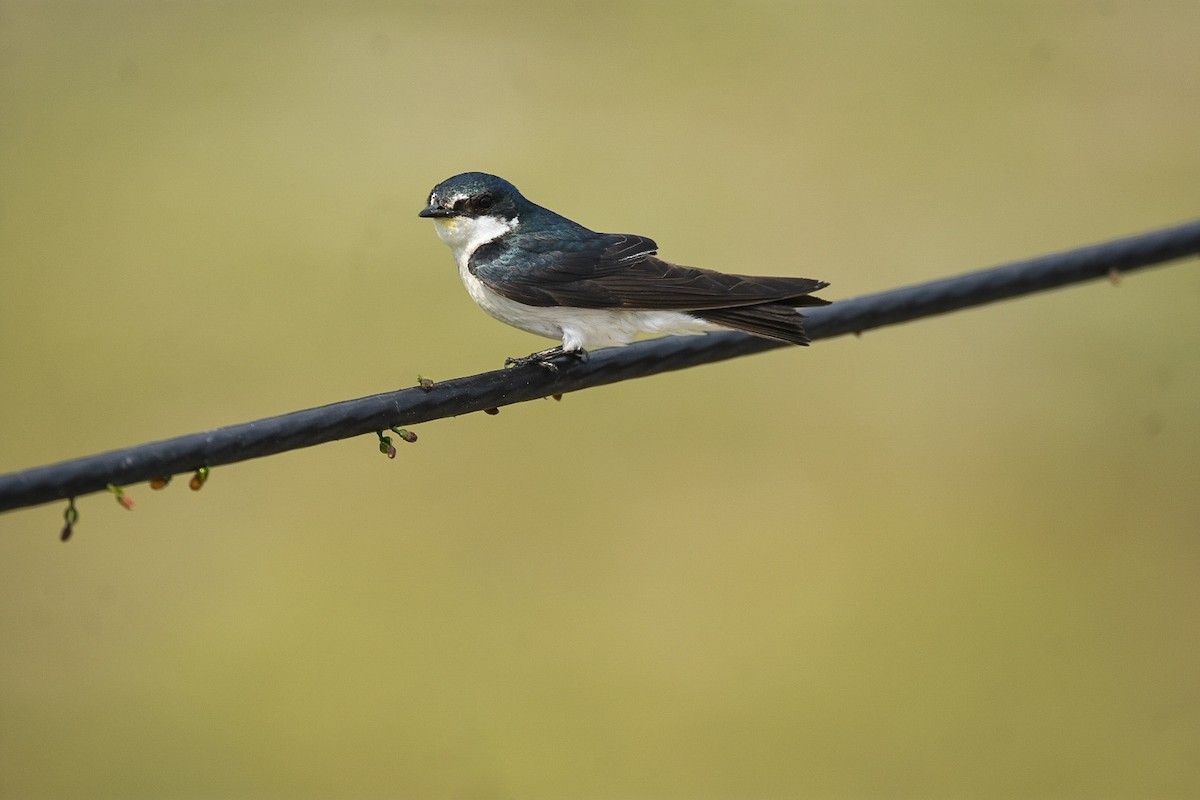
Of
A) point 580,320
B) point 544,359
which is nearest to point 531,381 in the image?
point 544,359

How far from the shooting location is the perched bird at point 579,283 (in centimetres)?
364

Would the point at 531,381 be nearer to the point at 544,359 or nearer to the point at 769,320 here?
the point at 544,359

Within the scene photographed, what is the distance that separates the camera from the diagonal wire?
2.33m

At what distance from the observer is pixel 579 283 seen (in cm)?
389

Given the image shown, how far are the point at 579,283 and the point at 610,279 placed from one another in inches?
4.1

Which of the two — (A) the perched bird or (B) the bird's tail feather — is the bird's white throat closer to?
(A) the perched bird

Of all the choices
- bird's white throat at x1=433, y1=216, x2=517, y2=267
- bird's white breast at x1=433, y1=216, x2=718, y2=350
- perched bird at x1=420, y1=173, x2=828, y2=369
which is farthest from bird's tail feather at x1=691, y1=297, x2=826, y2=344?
bird's white throat at x1=433, y1=216, x2=517, y2=267

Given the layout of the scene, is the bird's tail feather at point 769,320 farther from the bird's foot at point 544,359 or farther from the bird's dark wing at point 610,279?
the bird's foot at point 544,359

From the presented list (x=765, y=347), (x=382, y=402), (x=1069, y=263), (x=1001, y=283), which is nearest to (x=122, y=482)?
(x=382, y=402)

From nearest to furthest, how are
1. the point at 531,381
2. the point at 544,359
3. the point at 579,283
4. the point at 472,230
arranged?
the point at 531,381 → the point at 544,359 → the point at 579,283 → the point at 472,230

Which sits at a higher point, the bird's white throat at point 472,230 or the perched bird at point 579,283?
the bird's white throat at point 472,230

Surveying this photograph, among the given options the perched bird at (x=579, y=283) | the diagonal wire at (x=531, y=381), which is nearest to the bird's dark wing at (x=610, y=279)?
the perched bird at (x=579, y=283)

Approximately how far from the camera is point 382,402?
276 centimetres

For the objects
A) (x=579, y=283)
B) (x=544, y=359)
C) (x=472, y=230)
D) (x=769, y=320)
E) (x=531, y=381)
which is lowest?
(x=531, y=381)
